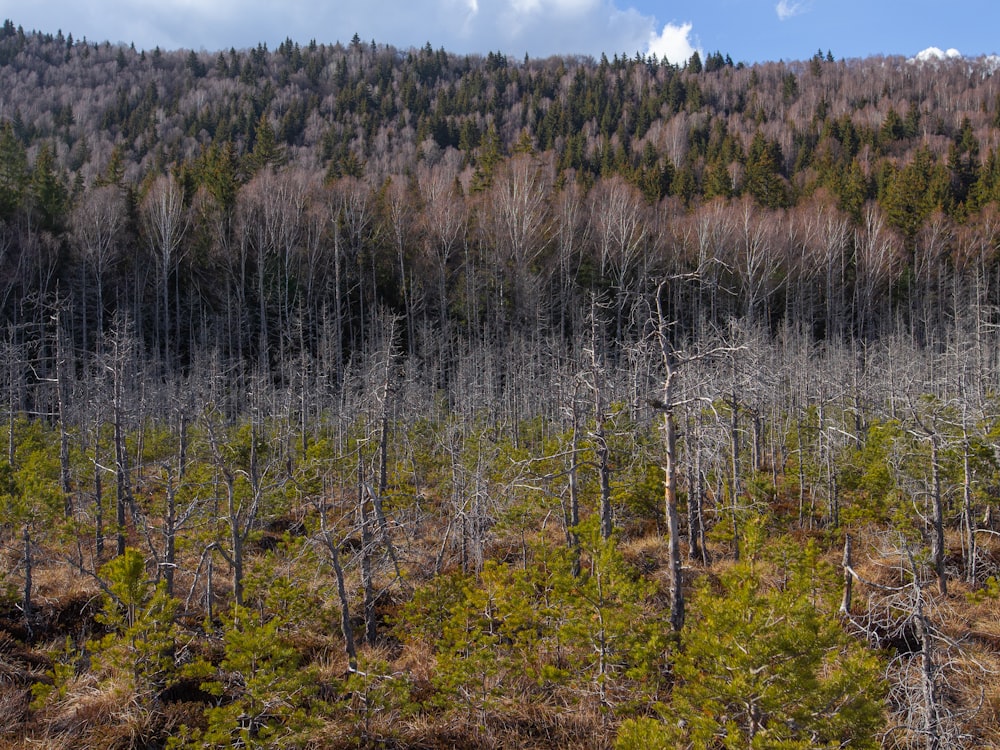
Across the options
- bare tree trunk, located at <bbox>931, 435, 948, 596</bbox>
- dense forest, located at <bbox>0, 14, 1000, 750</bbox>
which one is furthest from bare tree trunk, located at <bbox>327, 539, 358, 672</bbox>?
bare tree trunk, located at <bbox>931, 435, 948, 596</bbox>

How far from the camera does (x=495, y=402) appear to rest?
84.1ft

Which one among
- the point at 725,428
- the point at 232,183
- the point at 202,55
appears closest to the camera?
the point at 725,428

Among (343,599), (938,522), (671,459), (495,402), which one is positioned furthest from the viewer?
(495,402)

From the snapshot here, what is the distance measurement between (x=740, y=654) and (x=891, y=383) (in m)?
20.0

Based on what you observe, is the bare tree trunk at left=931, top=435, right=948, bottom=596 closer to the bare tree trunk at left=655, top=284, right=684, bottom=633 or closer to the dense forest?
the dense forest

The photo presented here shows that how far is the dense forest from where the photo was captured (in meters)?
7.47

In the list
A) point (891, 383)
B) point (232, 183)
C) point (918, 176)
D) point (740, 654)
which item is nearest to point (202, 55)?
point (232, 183)

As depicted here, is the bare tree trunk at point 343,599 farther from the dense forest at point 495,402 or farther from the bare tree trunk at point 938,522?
the bare tree trunk at point 938,522

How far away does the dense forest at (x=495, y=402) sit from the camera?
24.5 feet

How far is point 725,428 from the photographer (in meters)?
6.84

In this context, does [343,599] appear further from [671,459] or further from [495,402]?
[495,402]

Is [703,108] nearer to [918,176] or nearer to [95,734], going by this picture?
[918,176]

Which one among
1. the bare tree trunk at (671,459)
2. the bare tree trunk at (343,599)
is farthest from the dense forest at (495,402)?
the bare tree trunk at (343,599)

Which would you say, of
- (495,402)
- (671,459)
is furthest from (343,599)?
(495,402)
